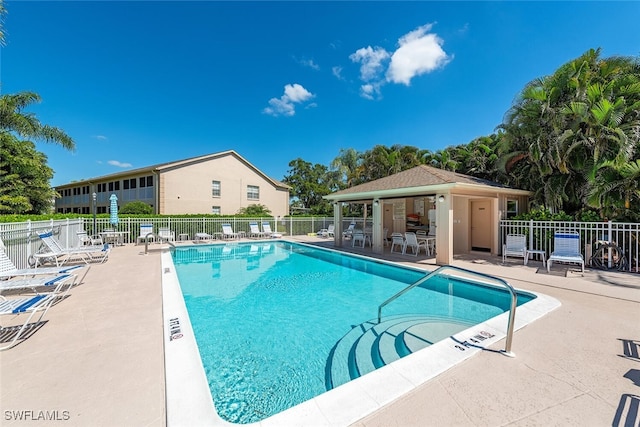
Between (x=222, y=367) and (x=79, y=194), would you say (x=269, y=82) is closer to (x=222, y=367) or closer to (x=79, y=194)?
(x=222, y=367)

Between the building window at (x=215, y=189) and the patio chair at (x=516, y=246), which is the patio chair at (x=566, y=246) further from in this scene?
the building window at (x=215, y=189)

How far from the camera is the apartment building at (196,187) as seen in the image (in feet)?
74.8

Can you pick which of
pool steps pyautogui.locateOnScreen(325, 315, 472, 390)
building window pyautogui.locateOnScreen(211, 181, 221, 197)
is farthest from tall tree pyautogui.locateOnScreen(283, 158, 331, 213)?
pool steps pyautogui.locateOnScreen(325, 315, 472, 390)

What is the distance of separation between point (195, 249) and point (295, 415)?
14987mm

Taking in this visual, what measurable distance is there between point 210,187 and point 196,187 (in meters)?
1.29

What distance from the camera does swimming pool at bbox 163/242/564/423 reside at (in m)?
3.61

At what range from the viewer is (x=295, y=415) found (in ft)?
8.14

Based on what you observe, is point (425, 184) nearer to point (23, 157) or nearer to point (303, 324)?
point (303, 324)

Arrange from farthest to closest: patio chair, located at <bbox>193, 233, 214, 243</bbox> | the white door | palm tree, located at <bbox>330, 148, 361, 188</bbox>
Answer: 1. palm tree, located at <bbox>330, 148, 361, 188</bbox>
2. patio chair, located at <bbox>193, 233, 214, 243</bbox>
3. the white door

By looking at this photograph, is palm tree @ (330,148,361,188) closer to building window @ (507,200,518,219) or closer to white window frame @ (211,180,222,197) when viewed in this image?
A: white window frame @ (211,180,222,197)

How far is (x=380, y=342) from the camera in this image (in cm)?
458

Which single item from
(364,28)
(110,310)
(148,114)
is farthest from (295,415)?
(148,114)

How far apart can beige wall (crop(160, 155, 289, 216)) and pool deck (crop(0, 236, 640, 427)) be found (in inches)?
765

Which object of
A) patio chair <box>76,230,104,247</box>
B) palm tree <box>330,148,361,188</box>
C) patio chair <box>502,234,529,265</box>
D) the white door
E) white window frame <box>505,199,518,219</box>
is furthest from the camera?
palm tree <box>330,148,361,188</box>
